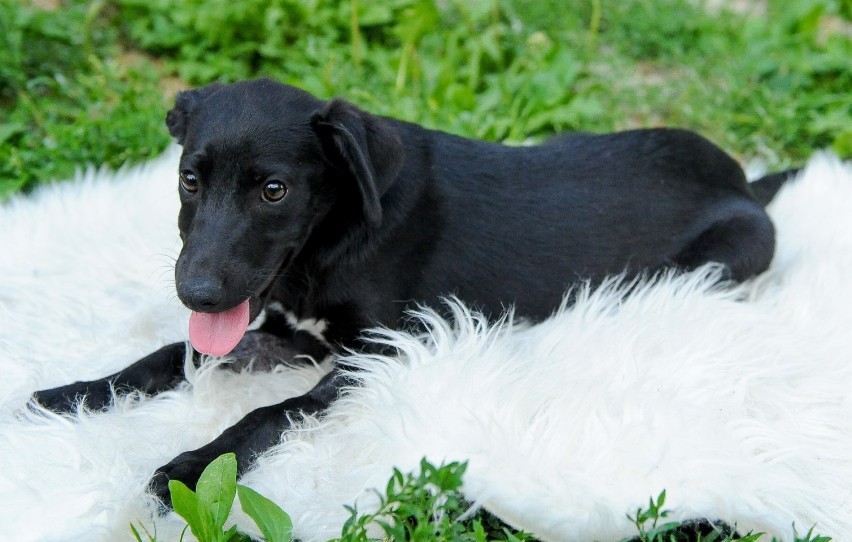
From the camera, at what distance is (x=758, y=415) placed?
2.41 metres

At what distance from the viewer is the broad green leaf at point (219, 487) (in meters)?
2.06

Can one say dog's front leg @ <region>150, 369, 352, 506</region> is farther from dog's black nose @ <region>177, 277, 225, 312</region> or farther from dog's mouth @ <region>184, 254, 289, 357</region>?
dog's black nose @ <region>177, 277, 225, 312</region>

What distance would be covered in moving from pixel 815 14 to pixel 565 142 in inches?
95.0

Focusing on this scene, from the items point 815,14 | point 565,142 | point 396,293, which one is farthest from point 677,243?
point 815,14

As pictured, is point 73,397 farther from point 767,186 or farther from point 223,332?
point 767,186

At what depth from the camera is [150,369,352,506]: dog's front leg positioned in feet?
7.34

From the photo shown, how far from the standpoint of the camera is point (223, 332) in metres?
2.37

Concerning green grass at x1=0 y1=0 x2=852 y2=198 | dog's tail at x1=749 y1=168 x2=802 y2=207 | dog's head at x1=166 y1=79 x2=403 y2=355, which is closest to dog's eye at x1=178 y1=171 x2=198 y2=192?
dog's head at x1=166 y1=79 x2=403 y2=355

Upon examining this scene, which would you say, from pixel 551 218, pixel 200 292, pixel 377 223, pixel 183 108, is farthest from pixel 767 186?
pixel 200 292

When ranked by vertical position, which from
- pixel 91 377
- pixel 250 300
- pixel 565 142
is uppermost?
pixel 565 142

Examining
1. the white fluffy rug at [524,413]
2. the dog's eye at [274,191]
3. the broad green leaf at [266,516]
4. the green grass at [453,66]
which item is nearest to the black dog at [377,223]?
the dog's eye at [274,191]

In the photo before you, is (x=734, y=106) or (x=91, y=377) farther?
(x=734, y=106)

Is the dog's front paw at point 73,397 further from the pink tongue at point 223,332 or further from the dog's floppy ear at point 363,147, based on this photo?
the dog's floppy ear at point 363,147

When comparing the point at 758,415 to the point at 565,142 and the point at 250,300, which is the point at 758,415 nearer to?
the point at 565,142
